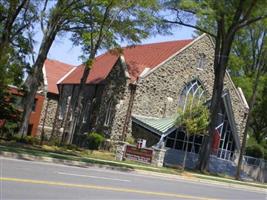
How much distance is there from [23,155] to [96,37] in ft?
52.2

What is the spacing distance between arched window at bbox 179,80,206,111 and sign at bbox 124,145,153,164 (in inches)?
378

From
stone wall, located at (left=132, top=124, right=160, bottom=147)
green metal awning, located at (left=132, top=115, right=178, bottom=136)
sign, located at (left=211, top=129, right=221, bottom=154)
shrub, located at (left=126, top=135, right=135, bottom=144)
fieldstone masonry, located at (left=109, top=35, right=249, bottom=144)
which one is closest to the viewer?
green metal awning, located at (left=132, top=115, right=178, bottom=136)

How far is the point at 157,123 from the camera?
39.6 meters

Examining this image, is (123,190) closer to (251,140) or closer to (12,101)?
(12,101)

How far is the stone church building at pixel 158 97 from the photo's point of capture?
131 ft

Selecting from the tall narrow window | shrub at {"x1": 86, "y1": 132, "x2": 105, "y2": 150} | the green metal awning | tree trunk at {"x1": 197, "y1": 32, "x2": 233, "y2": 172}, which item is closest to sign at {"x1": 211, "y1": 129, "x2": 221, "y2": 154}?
the green metal awning

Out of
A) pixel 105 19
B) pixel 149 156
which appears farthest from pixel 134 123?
pixel 105 19

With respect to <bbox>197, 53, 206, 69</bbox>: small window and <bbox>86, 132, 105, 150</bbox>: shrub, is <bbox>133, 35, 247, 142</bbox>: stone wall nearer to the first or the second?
<bbox>197, 53, 206, 69</bbox>: small window

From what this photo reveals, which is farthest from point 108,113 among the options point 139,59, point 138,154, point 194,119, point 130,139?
point 194,119

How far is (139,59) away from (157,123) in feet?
28.1

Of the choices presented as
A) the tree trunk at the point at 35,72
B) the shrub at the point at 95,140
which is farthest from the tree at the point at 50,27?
the shrub at the point at 95,140

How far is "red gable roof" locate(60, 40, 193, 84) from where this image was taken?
1657 inches

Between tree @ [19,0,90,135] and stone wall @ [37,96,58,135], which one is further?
stone wall @ [37,96,58,135]

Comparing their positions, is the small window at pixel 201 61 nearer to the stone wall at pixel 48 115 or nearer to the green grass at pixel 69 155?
the green grass at pixel 69 155
